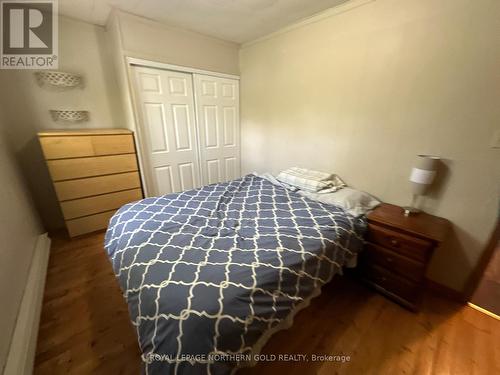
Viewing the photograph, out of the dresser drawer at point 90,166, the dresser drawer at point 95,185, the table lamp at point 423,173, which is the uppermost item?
the table lamp at point 423,173

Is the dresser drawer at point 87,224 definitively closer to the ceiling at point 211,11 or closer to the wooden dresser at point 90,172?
the wooden dresser at point 90,172

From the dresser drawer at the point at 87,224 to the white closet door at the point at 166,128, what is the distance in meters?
0.60

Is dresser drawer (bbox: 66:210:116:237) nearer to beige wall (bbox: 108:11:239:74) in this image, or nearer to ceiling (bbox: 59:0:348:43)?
beige wall (bbox: 108:11:239:74)

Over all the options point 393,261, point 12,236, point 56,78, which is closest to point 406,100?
point 393,261

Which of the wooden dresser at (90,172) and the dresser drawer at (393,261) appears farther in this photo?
the wooden dresser at (90,172)

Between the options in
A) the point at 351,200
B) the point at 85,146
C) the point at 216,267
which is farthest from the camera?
the point at 85,146

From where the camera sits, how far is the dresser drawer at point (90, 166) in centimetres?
206

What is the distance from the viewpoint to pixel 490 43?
1.28 m

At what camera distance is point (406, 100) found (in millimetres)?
1642

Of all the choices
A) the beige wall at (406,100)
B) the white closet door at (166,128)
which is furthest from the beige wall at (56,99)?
the beige wall at (406,100)

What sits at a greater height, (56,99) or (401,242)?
(56,99)
